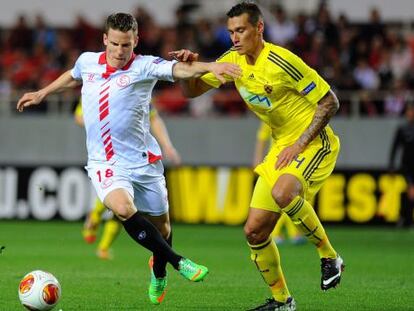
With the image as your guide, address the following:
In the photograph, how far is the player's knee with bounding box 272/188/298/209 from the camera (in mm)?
8328

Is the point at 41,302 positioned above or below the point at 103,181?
below

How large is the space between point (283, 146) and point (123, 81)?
4.59 ft

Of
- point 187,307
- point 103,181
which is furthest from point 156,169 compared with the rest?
point 187,307

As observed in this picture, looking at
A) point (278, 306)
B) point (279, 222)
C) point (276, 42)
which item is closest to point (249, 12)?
point (278, 306)

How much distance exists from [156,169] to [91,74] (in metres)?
0.96

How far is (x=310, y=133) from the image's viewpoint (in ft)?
28.0

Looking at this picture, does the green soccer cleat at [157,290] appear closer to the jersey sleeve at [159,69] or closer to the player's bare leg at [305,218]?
the player's bare leg at [305,218]

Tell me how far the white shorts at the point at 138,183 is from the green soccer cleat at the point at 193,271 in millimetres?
842

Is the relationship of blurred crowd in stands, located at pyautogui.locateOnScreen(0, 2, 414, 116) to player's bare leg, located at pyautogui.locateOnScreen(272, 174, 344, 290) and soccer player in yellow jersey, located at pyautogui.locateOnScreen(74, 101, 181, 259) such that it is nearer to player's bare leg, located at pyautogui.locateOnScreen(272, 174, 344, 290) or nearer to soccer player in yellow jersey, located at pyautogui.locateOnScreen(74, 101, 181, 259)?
soccer player in yellow jersey, located at pyautogui.locateOnScreen(74, 101, 181, 259)

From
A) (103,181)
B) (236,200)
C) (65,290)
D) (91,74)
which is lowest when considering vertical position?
(236,200)

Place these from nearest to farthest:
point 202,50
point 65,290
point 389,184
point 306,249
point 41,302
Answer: point 41,302 → point 65,290 → point 306,249 → point 389,184 → point 202,50

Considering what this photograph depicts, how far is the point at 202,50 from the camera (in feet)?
69.6

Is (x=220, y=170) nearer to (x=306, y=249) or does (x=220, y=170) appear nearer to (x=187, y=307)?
(x=306, y=249)

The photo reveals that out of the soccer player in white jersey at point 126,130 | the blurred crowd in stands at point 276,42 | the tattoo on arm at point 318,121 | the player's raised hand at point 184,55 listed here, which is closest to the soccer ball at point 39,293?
the soccer player in white jersey at point 126,130
